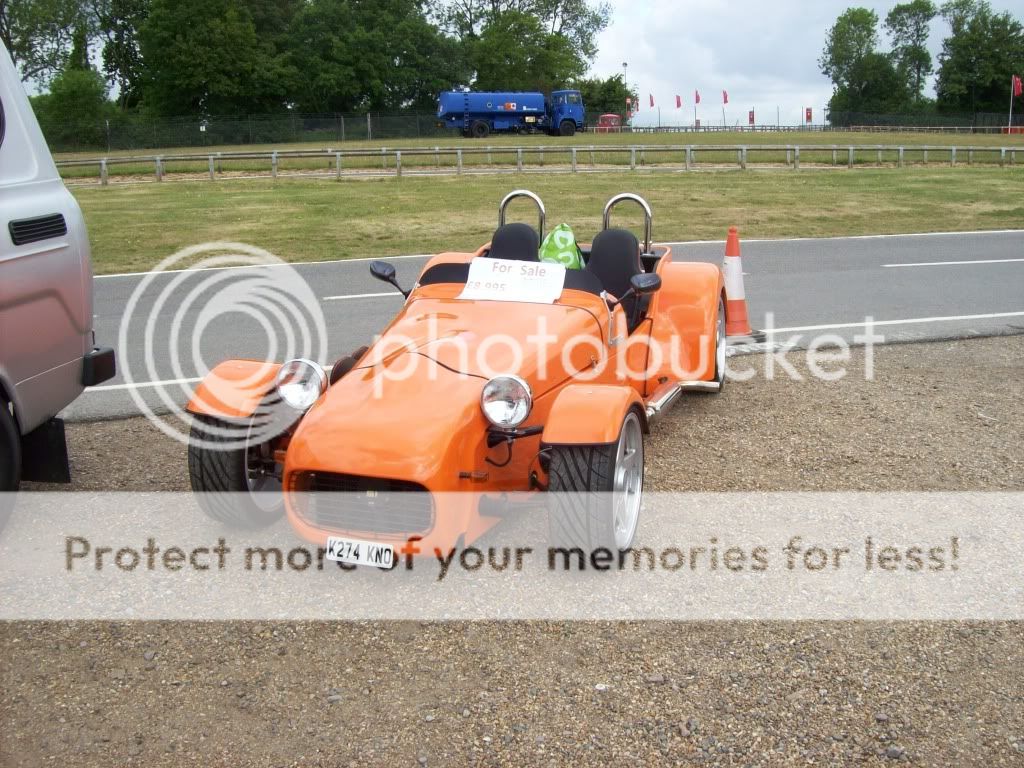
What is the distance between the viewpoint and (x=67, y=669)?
4082 millimetres

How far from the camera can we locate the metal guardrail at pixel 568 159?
2938 centimetres

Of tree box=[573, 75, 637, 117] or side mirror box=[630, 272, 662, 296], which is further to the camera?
tree box=[573, 75, 637, 117]

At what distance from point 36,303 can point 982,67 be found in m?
117

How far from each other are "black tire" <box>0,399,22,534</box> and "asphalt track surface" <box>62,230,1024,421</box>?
2388mm

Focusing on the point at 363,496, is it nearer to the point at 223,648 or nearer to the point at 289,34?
the point at 223,648

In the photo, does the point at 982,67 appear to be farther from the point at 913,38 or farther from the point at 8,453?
the point at 8,453

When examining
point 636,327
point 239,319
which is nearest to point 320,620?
point 636,327

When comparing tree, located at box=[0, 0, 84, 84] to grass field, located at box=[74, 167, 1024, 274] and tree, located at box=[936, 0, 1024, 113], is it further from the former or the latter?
tree, located at box=[936, 0, 1024, 113]

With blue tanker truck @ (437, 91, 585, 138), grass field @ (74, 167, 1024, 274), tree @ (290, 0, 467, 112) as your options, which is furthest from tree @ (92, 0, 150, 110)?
grass field @ (74, 167, 1024, 274)

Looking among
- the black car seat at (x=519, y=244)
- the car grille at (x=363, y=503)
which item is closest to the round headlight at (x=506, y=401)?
the car grille at (x=363, y=503)

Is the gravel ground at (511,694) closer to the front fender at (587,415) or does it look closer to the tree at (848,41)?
the front fender at (587,415)

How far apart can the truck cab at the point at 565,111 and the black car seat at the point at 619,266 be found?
57.1m

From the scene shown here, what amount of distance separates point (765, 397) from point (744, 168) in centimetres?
2341

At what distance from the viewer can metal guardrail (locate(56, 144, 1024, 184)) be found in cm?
2938
